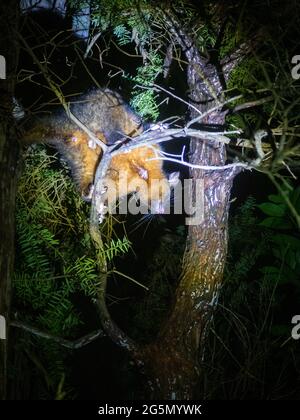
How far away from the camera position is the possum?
146 inches

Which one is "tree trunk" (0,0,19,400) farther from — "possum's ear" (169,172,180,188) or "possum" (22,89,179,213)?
"possum's ear" (169,172,180,188)

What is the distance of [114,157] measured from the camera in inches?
149

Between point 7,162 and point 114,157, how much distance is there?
122cm

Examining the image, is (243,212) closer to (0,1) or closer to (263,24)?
(263,24)

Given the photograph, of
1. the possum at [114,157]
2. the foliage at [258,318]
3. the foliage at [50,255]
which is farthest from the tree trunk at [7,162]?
the foliage at [258,318]

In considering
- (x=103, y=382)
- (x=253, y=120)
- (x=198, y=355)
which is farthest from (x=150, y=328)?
(x=253, y=120)

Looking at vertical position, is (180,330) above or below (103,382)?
above

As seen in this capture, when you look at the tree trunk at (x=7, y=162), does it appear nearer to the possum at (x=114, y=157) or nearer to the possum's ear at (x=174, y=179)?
the possum at (x=114, y=157)

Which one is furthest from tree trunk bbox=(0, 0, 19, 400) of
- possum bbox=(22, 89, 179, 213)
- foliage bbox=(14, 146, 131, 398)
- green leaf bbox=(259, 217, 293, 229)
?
green leaf bbox=(259, 217, 293, 229)

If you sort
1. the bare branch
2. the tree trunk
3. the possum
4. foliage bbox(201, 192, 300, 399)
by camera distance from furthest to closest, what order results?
1. the possum
2. foliage bbox(201, 192, 300, 399)
3. the bare branch
4. the tree trunk

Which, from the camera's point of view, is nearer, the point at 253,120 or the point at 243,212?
the point at 253,120

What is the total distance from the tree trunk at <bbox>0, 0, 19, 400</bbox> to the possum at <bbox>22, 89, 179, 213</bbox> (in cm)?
84

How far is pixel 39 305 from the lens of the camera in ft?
11.3
